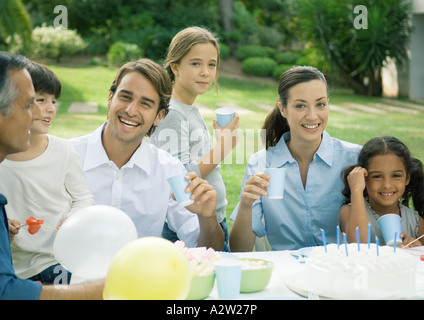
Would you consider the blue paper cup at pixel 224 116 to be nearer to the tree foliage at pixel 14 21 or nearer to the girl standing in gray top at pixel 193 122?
the girl standing in gray top at pixel 193 122

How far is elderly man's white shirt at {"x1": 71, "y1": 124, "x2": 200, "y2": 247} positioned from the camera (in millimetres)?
3020

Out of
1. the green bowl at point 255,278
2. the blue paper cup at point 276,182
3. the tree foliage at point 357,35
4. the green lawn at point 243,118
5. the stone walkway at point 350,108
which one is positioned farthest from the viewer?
the tree foliage at point 357,35

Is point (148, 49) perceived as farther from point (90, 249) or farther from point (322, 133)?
point (90, 249)

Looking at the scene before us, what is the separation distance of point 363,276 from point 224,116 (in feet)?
5.53

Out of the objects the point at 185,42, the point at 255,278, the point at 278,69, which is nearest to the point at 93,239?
the point at 255,278

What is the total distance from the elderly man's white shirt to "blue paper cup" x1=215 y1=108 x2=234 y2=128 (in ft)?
1.69

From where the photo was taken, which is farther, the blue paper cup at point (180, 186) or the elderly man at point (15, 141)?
the blue paper cup at point (180, 186)

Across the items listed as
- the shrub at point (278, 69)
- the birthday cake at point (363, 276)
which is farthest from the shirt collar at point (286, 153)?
the shrub at point (278, 69)

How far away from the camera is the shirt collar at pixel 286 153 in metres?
3.31

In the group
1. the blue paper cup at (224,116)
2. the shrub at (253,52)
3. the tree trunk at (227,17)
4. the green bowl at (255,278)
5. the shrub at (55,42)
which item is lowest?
the green bowl at (255,278)

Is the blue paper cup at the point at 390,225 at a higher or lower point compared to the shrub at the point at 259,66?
lower

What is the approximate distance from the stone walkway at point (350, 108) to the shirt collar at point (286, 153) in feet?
35.9

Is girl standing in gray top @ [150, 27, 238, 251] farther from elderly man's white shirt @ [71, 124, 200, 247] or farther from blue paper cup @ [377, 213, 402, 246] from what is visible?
blue paper cup @ [377, 213, 402, 246]

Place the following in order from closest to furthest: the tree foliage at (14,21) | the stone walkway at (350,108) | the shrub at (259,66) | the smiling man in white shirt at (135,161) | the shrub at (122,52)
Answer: the smiling man in white shirt at (135,161)
the stone walkway at (350,108)
the tree foliage at (14,21)
the shrub at (122,52)
the shrub at (259,66)
